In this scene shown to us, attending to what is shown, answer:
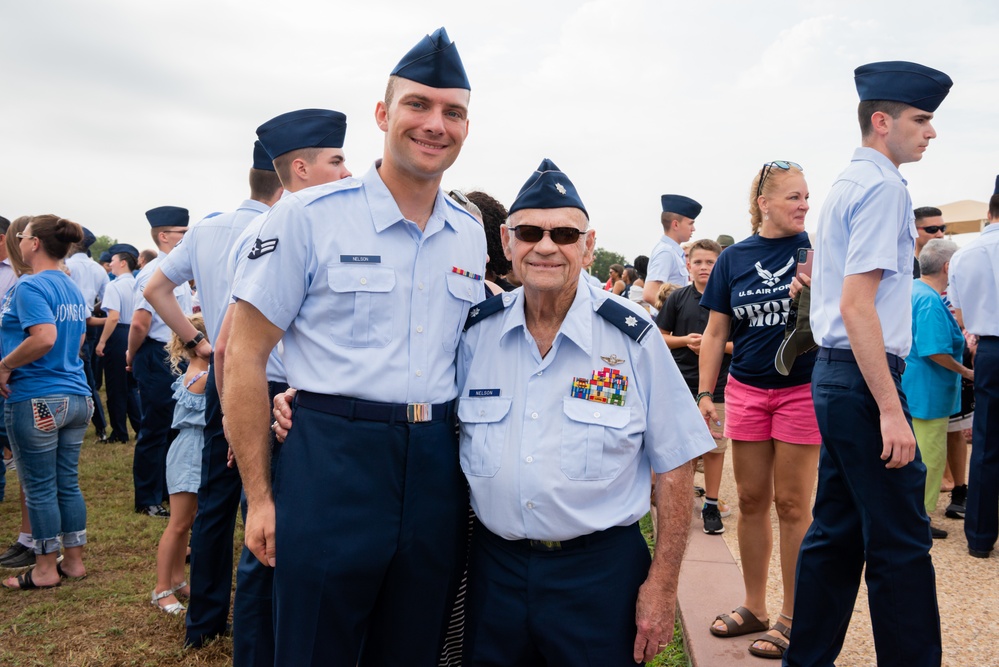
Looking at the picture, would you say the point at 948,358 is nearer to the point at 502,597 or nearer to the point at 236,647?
the point at 502,597

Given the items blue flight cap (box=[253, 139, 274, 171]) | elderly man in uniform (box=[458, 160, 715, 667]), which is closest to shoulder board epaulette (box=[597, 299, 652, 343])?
elderly man in uniform (box=[458, 160, 715, 667])

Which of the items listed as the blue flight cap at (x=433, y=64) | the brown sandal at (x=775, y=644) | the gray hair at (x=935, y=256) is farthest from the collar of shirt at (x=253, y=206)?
the gray hair at (x=935, y=256)

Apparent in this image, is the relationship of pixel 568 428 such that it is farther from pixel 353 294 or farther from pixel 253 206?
pixel 253 206

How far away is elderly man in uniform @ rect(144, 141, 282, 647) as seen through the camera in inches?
153

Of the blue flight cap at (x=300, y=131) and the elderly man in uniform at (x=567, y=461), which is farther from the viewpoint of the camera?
the blue flight cap at (x=300, y=131)

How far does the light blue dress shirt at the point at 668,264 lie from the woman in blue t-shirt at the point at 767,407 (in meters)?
3.37

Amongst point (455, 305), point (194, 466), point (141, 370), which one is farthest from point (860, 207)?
point (141, 370)

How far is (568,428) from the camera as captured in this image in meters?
2.28

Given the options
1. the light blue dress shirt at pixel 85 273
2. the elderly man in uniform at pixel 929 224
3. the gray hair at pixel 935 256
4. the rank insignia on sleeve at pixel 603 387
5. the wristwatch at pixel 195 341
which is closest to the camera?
the rank insignia on sleeve at pixel 603 387

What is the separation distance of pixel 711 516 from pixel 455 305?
404 centimetres

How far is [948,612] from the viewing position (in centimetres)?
430

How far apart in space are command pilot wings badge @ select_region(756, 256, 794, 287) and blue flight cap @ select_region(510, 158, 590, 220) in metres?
1.75

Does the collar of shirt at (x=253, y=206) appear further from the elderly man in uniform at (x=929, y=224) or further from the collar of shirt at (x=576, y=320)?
the elderly man in uniform at (x=929, y=224)

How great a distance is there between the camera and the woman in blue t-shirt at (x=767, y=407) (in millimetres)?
3707
